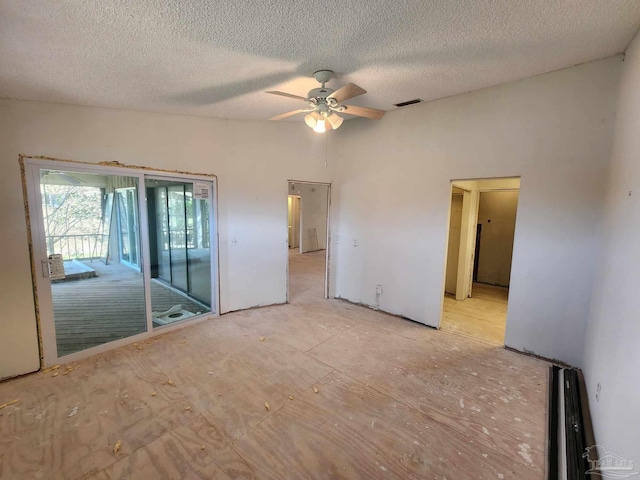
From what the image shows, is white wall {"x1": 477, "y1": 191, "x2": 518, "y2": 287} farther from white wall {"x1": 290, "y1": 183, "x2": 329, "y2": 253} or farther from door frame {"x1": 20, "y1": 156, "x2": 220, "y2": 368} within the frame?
door frame {"x1": 20, "y1": 156, "x2": 220, "y2": 368}

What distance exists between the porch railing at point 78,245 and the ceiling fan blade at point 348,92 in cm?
300

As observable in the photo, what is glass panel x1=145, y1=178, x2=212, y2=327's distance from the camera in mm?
3889

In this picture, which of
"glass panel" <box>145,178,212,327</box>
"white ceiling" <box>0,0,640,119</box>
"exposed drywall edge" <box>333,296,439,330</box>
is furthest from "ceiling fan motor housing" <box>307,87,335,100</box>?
"exposed drywall edge" <box>333,296,439,330</box>

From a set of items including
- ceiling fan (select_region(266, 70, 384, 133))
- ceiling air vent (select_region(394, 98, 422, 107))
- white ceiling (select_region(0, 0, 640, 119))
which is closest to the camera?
white ceiling (select_region(0, 0, 640, 119))

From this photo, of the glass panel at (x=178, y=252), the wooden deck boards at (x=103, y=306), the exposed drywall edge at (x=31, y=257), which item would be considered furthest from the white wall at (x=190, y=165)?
the wooden deck boards at (x=103, y=306)

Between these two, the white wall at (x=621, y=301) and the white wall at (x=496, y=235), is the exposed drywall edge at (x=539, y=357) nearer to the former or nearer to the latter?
the white wall at (x=621, y=301)

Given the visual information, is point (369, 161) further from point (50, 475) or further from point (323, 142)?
point (50, 475)

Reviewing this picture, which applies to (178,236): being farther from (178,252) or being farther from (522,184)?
(522,184)

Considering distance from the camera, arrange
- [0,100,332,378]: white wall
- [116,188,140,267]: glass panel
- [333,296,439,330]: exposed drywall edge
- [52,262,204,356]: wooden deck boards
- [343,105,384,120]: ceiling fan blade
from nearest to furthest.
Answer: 1. [0,100,332,378]: white wall
2. [343,105,384,120]: ceiling fan blade
3. [52,262,204,356]: wooden deck boards
4. [333,296,439,330]: exposed drywall edge
5. [116,188,140,267]: glass panel

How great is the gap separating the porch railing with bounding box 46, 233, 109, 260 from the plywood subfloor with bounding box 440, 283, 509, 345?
4473mm

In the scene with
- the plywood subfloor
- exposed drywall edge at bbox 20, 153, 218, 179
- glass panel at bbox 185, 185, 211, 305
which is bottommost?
the plywood subfloor

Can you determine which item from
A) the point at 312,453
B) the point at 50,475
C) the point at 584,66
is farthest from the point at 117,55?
the point at 584,66

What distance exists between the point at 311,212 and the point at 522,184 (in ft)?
24.5

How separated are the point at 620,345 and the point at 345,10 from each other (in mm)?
2513
